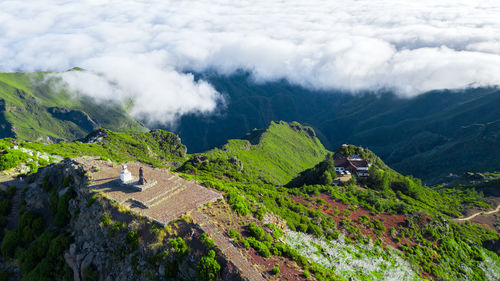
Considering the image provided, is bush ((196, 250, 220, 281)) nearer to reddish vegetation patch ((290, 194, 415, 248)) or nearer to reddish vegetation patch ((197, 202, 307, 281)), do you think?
reddish vegetation patch ((197, 202, 307, 281))

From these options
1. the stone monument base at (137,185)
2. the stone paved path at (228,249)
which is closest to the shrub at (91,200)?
the stone monument base at (137,185)

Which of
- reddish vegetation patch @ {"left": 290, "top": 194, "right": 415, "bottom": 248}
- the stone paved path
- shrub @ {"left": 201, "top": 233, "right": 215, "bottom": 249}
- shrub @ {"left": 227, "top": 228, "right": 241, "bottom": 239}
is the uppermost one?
shrub @ {"left": 201, "top": 233, "right": 215, "bottom": 249}

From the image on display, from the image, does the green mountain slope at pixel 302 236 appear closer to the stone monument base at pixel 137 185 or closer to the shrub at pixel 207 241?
the shrub at pixel 207 241

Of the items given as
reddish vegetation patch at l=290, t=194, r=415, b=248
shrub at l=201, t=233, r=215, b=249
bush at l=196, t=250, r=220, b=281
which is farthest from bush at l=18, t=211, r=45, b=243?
reddish vegetation patch at l=290, t=194, r=415, b=248

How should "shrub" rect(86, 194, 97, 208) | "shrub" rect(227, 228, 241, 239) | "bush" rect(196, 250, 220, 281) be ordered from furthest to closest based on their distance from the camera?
1. "shrub" rect(86, 194, 97, 208)
2. "shrub" rect(227, 228, 241, 239)
3. "bush" rect(196, 250, 220, 281)

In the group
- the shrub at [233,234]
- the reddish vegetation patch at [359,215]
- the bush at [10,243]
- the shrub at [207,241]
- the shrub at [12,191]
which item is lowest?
the reddish vegetation patch at [359,215]

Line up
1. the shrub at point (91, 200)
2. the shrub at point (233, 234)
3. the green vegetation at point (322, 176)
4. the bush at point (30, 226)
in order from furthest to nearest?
the green vegetation at point (322, 176) < the bush at point (30, 226) < the shrub at point (91, 200) < the shrub at point (233, 234)

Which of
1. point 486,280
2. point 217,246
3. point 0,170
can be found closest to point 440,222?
point 486,280

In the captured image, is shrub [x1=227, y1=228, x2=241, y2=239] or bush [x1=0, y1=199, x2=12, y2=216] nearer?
shrub [x1=227, y1=228, x2=241, y2=239]
